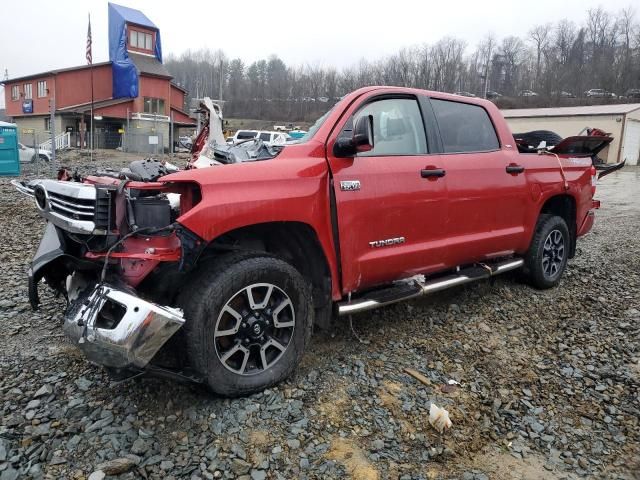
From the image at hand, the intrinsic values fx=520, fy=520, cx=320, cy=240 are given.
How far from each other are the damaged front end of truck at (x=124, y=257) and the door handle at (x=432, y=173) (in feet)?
5.77

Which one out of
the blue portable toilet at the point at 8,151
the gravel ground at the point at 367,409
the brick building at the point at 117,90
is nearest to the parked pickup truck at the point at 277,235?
the gravel ground at the point at 367,409

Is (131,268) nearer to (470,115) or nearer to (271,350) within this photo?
(271,350)

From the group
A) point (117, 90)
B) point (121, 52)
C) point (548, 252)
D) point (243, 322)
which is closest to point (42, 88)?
point (117, 90)

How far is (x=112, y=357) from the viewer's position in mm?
2570

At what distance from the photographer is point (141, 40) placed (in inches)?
1556

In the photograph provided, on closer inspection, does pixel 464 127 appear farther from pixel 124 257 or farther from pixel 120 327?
pixel 120 327

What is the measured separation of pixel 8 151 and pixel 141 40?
28.1m

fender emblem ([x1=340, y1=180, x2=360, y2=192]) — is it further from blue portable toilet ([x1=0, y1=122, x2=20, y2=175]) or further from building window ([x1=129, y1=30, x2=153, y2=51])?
building window ([x1=129, y1=30, x2=153, y2=51])

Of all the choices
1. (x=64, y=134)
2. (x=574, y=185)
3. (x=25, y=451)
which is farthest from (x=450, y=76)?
(x=25, y=451)

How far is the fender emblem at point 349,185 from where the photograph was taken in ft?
11.2

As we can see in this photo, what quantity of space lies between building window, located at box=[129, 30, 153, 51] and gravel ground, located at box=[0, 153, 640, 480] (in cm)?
3908

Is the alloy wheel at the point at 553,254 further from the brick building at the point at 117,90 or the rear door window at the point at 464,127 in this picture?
the brick building at the point at 117,90

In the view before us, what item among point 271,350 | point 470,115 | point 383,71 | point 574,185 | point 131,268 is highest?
point 383,71

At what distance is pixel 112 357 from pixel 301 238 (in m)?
1.35
